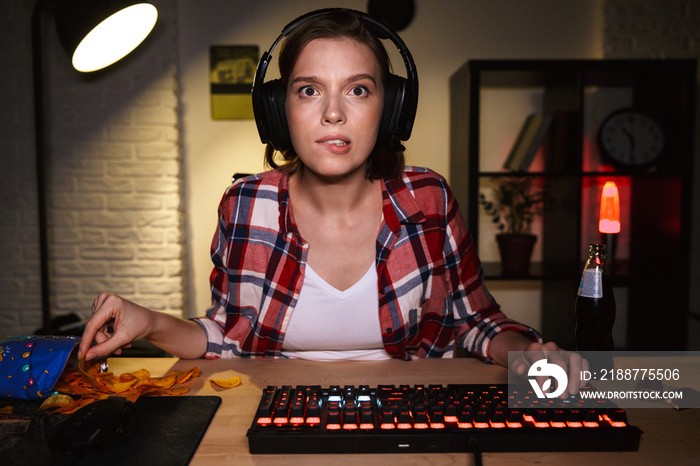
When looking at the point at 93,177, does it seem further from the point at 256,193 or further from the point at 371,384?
the point at 371,384

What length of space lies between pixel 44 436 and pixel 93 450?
0.37 feet

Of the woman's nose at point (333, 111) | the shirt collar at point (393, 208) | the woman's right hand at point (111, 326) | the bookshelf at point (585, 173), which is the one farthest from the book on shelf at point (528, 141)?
the woman's right hand at point (111, 326)

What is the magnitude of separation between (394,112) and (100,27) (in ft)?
5.22

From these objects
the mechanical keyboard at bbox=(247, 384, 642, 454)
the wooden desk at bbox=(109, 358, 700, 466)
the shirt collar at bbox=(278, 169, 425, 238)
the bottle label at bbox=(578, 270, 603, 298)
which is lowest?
the wooden desk at bbox=(109, 358, 700, 466)

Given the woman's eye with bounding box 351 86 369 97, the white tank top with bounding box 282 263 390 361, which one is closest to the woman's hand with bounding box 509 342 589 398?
the white tank top with bounding box 282 263 390 361

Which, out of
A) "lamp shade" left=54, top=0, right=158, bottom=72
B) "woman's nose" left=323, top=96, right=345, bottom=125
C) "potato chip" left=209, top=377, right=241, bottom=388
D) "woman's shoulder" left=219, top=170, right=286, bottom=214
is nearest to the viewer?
"potato chip" left=209, top=377, right=241, bottom=388

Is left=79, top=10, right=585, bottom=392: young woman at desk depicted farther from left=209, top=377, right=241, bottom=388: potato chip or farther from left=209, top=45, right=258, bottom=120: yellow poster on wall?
left=209, top=45, right=258, bottom=120: yellow poster on wall

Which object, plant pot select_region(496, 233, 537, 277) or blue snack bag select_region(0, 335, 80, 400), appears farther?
plant pot select_region(496, 233, 537, 277)

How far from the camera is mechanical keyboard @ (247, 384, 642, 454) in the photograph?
61 cm

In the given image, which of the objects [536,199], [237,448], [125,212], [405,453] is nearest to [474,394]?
[405,453]

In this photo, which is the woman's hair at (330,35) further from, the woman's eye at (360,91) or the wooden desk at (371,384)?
the wooden desk at (371,384)

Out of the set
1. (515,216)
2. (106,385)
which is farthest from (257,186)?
(515,216)

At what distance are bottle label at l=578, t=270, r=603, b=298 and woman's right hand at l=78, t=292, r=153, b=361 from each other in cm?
83

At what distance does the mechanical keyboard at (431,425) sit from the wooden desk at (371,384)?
0.01 m
